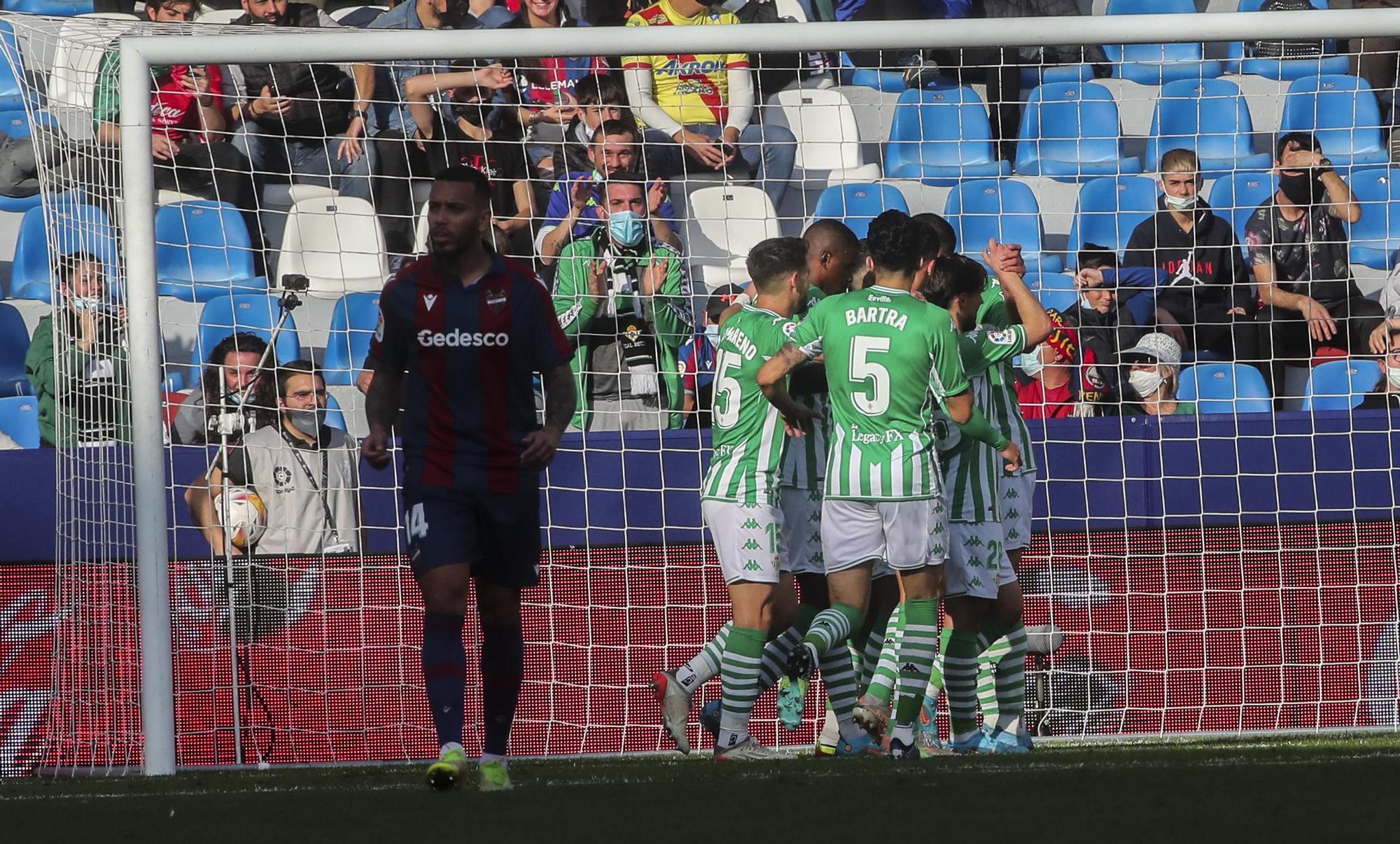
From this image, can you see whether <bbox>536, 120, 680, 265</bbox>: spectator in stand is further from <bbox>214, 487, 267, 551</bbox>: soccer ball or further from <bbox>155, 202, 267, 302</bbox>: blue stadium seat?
<bbox>214, 487, 267, 551</bbox>: soccer ball

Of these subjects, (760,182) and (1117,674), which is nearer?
(1117,674)

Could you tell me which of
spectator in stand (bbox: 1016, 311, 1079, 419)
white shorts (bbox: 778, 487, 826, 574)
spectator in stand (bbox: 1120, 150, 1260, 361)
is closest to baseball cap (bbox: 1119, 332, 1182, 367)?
spectator in stand (bbox: 1120, 150, 1260, 361)

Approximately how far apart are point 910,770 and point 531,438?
55.7 inches

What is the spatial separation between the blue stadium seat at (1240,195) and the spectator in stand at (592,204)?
297cm

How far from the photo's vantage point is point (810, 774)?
4.90 meters

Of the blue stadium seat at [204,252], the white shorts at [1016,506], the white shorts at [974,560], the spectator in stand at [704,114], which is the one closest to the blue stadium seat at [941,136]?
the spectator in stand at [704,114]

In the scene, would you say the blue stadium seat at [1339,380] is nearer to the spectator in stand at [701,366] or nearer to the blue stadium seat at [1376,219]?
the blue stadium seat at [1376,219]

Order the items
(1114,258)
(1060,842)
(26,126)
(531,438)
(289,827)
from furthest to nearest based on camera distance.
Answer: (26,126), (1114,258), (531,438), (289,827), (1060,842)

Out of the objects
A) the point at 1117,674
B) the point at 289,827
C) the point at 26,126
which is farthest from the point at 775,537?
the point at 26,126

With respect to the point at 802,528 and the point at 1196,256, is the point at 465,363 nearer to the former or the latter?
the point at 802,528

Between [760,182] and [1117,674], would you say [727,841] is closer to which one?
[1117,674]

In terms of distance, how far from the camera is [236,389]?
8.17 metres

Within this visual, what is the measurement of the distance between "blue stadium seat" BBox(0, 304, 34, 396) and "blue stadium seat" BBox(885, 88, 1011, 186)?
522 cm

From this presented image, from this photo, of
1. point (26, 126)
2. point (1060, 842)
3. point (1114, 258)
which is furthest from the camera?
point (26, 126)
